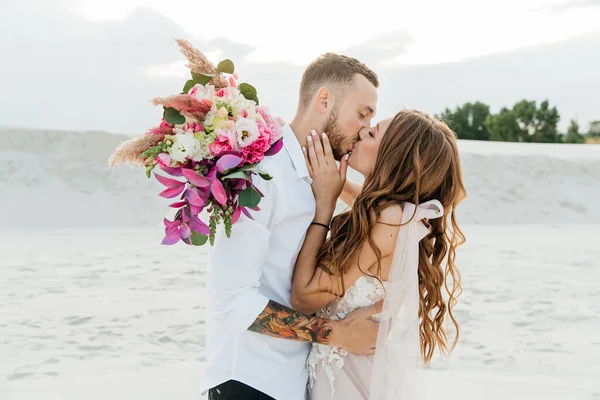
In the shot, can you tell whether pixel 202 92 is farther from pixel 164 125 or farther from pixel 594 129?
pixel 594 129

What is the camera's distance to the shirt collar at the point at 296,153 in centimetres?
278

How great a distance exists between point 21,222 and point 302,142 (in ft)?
49.1

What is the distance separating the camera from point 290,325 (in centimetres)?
263

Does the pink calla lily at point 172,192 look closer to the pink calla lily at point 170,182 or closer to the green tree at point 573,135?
the pink calla lily at point 170,182

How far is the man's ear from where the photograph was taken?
9.79 feet

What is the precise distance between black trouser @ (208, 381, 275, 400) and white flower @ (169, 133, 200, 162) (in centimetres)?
84

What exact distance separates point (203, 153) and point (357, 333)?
3.01 feet

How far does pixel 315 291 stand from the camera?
2.73 metres

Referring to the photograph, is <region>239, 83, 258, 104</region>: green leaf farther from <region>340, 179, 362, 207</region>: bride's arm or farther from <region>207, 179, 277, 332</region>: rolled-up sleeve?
<region>340, 179, 362, 207</region>: bride's arm

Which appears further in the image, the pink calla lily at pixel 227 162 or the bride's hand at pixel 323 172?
the bride's hand at pixel 323 172

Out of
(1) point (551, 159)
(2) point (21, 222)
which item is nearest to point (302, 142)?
(2) point (21, 222)

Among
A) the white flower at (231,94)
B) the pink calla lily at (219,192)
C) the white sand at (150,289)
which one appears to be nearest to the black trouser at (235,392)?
the pink calla lily at (219,192)

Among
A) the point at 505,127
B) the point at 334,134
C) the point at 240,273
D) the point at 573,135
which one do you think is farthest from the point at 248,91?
the point at 505,127

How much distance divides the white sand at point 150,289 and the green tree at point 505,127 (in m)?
27.1
